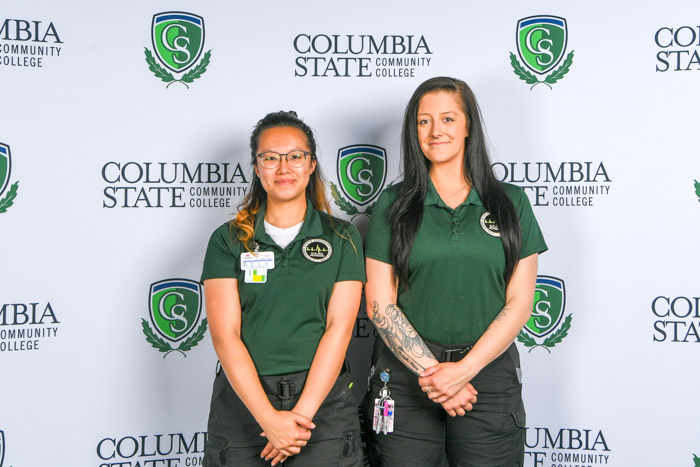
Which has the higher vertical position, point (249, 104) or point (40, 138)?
point (249, 104)

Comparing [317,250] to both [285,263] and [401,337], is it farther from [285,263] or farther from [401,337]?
[401,337]

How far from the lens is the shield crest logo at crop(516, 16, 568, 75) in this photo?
7.39ft

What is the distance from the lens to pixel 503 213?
1759 millimetres

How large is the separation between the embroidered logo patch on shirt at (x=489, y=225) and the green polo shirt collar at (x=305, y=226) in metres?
0.46

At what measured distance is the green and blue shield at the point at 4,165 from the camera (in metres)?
2.11

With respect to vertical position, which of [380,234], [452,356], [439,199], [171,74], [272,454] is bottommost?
[272,454]

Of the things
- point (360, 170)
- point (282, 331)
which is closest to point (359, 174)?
point (360, 170)

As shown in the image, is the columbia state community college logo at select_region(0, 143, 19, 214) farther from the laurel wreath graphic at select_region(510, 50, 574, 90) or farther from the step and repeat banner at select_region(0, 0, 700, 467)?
the laurel wreath graphic at select_region(510, 50, 574, 90)

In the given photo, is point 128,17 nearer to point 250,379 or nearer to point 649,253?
point 250,379

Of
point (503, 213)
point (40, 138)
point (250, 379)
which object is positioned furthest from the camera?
point (40, 138)

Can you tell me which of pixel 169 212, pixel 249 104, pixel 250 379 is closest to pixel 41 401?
pixel 169 212

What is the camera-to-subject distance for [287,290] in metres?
1.66

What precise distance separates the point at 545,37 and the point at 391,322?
1249mm

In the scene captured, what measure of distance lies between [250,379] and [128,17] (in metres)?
1.39
